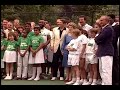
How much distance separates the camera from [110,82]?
7707mm

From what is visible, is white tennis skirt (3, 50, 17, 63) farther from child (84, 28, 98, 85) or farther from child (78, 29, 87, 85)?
child (84, 28, 98, 85)

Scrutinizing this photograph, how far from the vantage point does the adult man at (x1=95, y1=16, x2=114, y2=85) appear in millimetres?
7617

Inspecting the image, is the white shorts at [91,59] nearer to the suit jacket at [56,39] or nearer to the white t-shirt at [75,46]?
the white t-shirt at [75,46]

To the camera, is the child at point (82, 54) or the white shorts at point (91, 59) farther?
the child at point (82, 54)

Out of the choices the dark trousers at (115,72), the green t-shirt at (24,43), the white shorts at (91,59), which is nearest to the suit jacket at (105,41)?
the dark trousers at (115,72)

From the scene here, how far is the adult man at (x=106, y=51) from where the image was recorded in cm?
762

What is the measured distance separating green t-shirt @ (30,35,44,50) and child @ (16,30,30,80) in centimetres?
12

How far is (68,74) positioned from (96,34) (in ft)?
4.39

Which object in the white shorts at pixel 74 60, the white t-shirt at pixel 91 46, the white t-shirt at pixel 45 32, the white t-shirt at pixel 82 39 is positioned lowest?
the white shorts at pixel 74 60

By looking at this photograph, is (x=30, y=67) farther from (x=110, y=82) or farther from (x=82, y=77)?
(x=110, y=82)

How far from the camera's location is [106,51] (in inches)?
301

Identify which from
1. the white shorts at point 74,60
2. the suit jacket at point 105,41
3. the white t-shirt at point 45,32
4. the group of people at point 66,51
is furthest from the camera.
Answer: the white t-shirt at point 45,32

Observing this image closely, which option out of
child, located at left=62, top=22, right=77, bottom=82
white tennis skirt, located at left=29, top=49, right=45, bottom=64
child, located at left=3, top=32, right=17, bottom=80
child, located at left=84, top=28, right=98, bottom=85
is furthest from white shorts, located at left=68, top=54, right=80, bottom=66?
child, located at left=3, top=32, right=17, bottom=80
